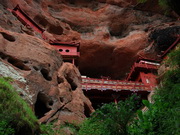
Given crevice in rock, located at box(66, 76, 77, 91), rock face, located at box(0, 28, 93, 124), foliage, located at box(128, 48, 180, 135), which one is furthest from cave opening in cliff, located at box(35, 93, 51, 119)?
foliage, located at box(128, 48, 180, 135)

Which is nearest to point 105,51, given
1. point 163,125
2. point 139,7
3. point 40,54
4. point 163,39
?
point 163,39

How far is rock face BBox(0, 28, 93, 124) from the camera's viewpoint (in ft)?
29.2

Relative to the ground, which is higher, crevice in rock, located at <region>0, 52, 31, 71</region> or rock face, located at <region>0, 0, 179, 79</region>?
rock face, located at <region>0, 0, 179, 79</region>

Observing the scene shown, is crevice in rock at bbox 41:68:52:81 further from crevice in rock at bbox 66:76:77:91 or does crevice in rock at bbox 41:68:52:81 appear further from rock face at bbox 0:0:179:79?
rock face at bbox 0:0:179:79

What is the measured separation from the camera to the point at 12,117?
531cm

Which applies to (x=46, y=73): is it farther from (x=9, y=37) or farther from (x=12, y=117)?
(x=12, y=117)

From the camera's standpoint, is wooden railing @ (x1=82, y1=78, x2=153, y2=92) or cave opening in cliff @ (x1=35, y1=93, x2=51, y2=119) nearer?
cave opening in cliff @ (x1=35, y1=93, x2=51, y2=119)

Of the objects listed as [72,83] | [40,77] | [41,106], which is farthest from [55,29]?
[41,106]

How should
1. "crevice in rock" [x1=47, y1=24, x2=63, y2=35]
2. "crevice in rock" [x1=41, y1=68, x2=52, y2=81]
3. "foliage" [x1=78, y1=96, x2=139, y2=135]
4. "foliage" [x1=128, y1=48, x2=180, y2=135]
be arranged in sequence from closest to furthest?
"foliage" [x1=128, y1=48, x2=180, y2=135] < "foliage" [x1=78, y1=96, x2=139, y2=135] < "crevice in rock" [x1=41, y1=68, x2=52, y2=81] < "crevice in rock" [x1=47, y1=24, x2=63, y2=35]

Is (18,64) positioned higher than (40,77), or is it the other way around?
(18,64)

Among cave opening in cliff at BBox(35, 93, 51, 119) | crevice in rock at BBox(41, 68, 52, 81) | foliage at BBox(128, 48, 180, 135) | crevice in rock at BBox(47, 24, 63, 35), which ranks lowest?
foliage at BBox(128, 48, 180, 135)

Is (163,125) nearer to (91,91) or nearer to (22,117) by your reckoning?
(22,117)

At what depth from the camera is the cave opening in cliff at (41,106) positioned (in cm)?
972

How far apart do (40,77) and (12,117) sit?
4866 millimetres
